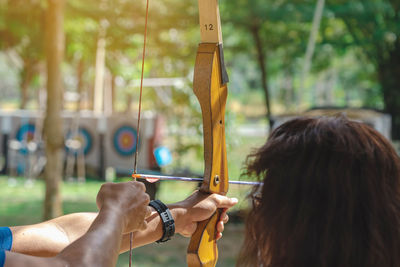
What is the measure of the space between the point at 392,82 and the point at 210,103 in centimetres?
548

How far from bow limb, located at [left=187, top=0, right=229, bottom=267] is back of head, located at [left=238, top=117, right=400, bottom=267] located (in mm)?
334

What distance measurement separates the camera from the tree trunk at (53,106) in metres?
3.54

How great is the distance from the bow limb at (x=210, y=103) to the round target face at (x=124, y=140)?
21.0ft

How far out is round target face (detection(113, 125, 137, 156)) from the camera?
294 inches

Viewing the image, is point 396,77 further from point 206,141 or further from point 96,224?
point 96,224

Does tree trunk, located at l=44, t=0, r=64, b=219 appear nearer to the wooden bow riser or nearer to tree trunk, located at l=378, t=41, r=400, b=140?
the wooden bow riser

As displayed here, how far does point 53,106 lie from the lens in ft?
11.7

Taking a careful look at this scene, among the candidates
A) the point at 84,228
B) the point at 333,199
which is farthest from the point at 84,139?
the point at 333,199

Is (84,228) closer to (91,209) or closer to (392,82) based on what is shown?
(91,209)

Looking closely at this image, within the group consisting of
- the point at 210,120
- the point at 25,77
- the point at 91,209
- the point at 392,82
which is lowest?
the point at 91,209

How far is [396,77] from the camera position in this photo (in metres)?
6.07

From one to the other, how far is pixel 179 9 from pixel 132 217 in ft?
15.1

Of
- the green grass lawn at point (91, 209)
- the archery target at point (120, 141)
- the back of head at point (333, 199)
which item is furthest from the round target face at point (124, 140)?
the back of head at point (333, 199)

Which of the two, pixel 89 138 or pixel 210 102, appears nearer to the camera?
pixel 210 102
